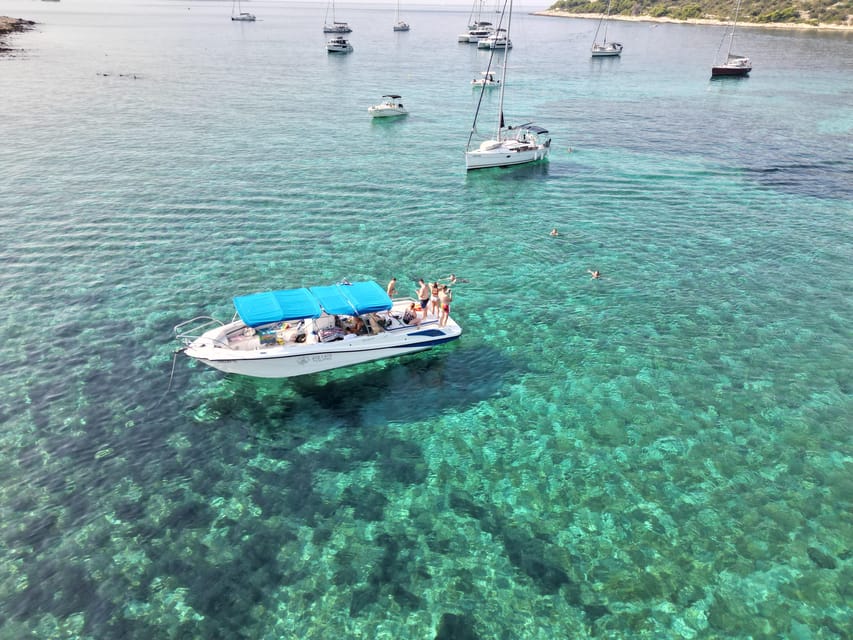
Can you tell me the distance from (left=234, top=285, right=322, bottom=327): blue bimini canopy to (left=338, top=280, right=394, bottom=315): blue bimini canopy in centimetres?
157

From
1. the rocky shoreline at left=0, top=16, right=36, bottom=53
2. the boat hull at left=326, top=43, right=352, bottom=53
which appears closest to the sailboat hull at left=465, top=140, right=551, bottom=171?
the boat hull at left=326, top=43, right=352, bottom=53

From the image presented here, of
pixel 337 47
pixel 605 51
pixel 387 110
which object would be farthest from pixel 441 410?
pixel 605 51

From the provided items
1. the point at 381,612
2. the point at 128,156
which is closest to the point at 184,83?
the point at 128,156

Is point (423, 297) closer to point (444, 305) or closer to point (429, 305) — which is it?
point (429, 305)

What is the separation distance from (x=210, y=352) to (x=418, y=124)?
5535cm

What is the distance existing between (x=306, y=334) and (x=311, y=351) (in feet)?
3.03

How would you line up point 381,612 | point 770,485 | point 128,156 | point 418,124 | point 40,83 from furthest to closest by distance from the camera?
point 40,83
point 418,124
point 128,156
point 770,485
point 381,612

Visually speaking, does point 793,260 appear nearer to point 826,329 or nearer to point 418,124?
point 826,329

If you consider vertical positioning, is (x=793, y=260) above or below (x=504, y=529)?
above

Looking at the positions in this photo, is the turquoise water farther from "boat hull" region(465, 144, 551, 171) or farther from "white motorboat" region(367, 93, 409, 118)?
"white motorboat" region(367, 93, 409, 118)

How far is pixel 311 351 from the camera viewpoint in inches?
936

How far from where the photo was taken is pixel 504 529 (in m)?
18.1

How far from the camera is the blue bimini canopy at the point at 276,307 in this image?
22.8m

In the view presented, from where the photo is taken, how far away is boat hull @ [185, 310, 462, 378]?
23000 millimetres
